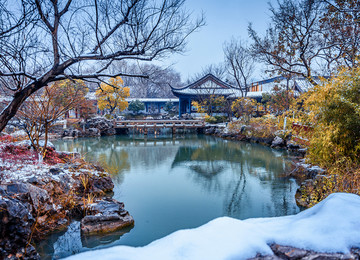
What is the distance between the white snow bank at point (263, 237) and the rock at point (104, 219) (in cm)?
157

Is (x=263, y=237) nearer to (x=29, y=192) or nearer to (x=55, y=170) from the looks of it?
(x=29, y=192)

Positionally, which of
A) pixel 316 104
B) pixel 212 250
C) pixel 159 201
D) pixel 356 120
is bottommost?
pixel 159 201

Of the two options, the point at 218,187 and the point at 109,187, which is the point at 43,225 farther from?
the point at 218,187

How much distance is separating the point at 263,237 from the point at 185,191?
4147mm

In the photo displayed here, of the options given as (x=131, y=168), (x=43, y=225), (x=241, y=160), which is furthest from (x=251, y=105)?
(x=43, y=225)

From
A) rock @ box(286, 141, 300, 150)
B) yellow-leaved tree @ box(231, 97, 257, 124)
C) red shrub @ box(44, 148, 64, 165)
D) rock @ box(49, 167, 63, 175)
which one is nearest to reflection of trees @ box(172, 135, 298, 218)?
rock @ box(286, 141, 300, 150)

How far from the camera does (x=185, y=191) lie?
6.21 m

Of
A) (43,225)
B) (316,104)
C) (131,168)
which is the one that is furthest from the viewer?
(131,168)

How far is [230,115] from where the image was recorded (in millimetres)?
19938

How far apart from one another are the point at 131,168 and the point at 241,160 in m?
4.44

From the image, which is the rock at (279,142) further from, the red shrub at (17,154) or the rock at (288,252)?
the rock at (288,252)

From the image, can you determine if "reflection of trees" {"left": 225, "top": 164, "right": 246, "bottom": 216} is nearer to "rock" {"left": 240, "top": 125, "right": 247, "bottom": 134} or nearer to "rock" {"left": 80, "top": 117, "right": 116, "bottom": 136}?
"rock" {"left": 240, "top": 125, "right": 247, "bottom": 134}

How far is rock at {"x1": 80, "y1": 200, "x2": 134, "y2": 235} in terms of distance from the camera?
3980 millimetres

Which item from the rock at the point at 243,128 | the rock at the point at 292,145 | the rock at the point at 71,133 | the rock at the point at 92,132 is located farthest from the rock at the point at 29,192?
the rock at the point at 92,132
